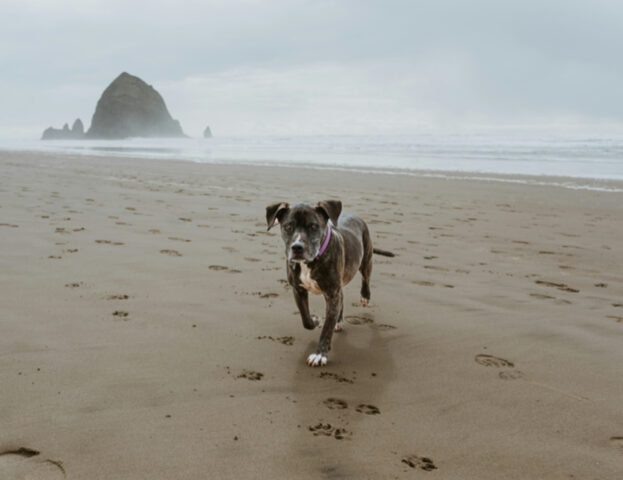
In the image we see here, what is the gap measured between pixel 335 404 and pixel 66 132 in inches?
7450

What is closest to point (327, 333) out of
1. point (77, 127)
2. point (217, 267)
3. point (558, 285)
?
point (217, 267)

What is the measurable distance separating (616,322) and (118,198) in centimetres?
1019

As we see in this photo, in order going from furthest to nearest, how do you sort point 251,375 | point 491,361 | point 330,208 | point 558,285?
point 558,285
point 330,208
point 491,361
point 251,375

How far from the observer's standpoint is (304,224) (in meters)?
4.02

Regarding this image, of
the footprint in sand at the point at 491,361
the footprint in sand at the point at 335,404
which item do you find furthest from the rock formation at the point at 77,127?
the footprint in sand at the point at 335,404

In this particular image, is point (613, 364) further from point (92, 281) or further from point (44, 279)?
point (44, 279)

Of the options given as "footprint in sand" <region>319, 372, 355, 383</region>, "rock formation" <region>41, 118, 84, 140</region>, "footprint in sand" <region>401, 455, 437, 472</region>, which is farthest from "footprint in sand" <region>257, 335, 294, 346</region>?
"rock formation" <region>41, 118, 84, 140</region>

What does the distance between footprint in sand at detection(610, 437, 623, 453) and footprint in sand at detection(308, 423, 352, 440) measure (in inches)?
58.0

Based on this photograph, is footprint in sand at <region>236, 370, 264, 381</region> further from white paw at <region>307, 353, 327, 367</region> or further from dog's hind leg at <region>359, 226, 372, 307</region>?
dog's hind leg at <region>359, 226, 372, 307</region>

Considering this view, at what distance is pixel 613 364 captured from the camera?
12.6 ft

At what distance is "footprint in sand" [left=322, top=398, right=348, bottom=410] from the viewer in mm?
3188

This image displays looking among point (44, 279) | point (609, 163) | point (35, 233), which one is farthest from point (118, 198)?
point (609, 163)

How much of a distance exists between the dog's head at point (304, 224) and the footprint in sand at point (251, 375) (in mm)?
901

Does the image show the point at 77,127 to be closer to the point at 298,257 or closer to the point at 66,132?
the point at 66,132
